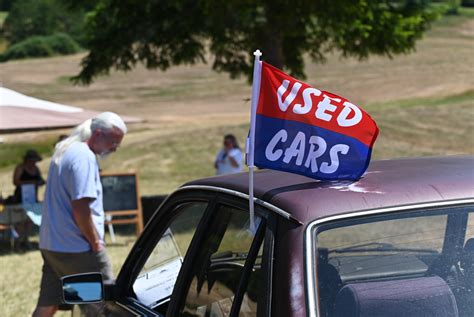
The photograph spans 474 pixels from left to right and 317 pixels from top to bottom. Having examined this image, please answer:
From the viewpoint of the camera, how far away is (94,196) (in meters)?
5.28

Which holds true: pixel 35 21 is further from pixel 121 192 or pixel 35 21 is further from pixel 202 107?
pixel 121 192

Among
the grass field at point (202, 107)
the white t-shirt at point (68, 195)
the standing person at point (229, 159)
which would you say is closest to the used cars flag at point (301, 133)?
the grass field at point (202, 107)

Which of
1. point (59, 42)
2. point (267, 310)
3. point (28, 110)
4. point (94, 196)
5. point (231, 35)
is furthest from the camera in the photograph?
point (59, 42)

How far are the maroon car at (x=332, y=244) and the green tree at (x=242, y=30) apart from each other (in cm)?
968

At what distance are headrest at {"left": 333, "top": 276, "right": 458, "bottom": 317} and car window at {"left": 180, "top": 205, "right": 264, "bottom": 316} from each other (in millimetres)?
435

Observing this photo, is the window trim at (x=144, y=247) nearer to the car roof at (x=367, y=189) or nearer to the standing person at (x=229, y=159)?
the car roof at (x=367, y=189)

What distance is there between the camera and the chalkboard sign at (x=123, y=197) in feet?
40.1

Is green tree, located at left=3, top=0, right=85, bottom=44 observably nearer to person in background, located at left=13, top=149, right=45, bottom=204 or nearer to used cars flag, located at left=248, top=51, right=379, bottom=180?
person in background, located at left=13, top=149, right=45, bottom=204

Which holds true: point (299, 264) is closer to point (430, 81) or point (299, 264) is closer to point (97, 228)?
point (97, 228)

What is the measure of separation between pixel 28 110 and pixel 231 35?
16.2 ft

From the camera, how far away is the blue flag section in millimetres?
2721

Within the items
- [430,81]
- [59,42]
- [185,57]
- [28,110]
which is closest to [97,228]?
[28,110]

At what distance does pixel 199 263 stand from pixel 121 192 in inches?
367

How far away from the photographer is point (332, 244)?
313 cm
